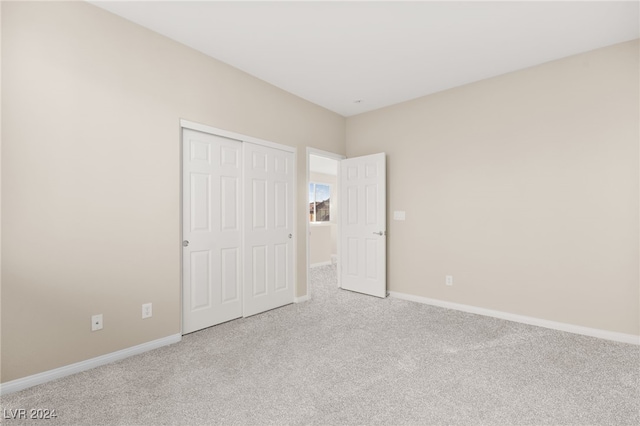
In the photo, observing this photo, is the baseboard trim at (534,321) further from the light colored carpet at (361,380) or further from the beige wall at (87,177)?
the beige wall at (87,177)

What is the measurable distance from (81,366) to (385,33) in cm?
363

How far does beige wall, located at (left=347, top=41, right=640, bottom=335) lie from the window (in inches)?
142

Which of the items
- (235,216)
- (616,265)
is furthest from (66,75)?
(616,265)

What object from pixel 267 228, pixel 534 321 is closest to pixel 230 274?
pixel 267 228

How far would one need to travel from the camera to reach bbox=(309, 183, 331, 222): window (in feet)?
25.4

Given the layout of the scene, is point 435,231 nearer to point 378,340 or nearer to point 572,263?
point 572,263

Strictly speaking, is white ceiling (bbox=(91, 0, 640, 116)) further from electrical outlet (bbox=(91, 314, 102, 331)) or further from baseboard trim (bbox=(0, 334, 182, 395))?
baseboard trim (bbox=(0, 334, 182, 395))

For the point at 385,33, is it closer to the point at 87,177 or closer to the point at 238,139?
the point at 238,139

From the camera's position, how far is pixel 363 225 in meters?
4.44

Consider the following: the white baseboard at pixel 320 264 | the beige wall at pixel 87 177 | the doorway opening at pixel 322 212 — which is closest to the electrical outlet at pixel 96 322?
the beige wall at pixel 87 177

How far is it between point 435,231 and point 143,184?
3389 mm

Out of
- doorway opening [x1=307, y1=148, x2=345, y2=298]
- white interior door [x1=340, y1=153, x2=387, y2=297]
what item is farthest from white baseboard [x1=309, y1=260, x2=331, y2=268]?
white interior door [x1=340, y1=153, x2=387, y2=297]

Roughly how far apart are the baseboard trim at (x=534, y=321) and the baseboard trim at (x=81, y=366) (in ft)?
9.86

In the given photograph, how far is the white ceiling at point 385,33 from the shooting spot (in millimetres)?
2312
